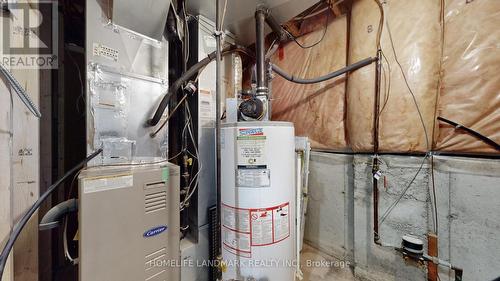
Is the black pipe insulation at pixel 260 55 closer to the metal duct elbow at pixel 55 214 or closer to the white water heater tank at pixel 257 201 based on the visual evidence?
the white water heater tank at pixel 257 201

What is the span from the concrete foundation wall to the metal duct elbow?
1.78 metres

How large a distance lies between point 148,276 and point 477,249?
1865 millimetres

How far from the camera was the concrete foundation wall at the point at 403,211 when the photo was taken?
1.12 meters

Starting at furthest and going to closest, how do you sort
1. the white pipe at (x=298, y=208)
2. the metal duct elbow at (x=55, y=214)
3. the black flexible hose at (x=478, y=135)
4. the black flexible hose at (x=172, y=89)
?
1. the white pipe at (x=298, y=208)
2. the black flexible hose at (x=172, y=89)
3. the black flexible hose at (x=478, y=135)
4. the metal duct elbow at (x=55, y=214)

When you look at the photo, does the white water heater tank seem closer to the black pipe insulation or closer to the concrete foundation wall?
the black pipe insulation

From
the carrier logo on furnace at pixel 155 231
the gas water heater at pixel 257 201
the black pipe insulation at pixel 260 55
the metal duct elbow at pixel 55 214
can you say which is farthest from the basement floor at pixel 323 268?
the metal duct elbow at pixel 55 214

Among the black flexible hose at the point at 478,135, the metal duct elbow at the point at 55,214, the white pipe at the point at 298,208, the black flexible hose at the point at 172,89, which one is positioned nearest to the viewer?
the metal duct elbow at the point at 55,214

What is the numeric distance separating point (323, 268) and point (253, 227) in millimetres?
1002

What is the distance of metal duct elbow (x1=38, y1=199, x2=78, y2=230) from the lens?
2.85 ft

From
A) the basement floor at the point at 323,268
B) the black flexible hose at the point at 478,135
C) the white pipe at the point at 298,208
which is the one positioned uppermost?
the black flexible hose at the point at 478,135

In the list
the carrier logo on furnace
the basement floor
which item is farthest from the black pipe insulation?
the basement floor

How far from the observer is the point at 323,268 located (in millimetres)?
1652

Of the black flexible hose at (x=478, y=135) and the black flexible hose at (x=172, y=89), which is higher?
the black flexible hose at (x=172, y=89)

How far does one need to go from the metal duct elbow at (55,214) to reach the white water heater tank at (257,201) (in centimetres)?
78
